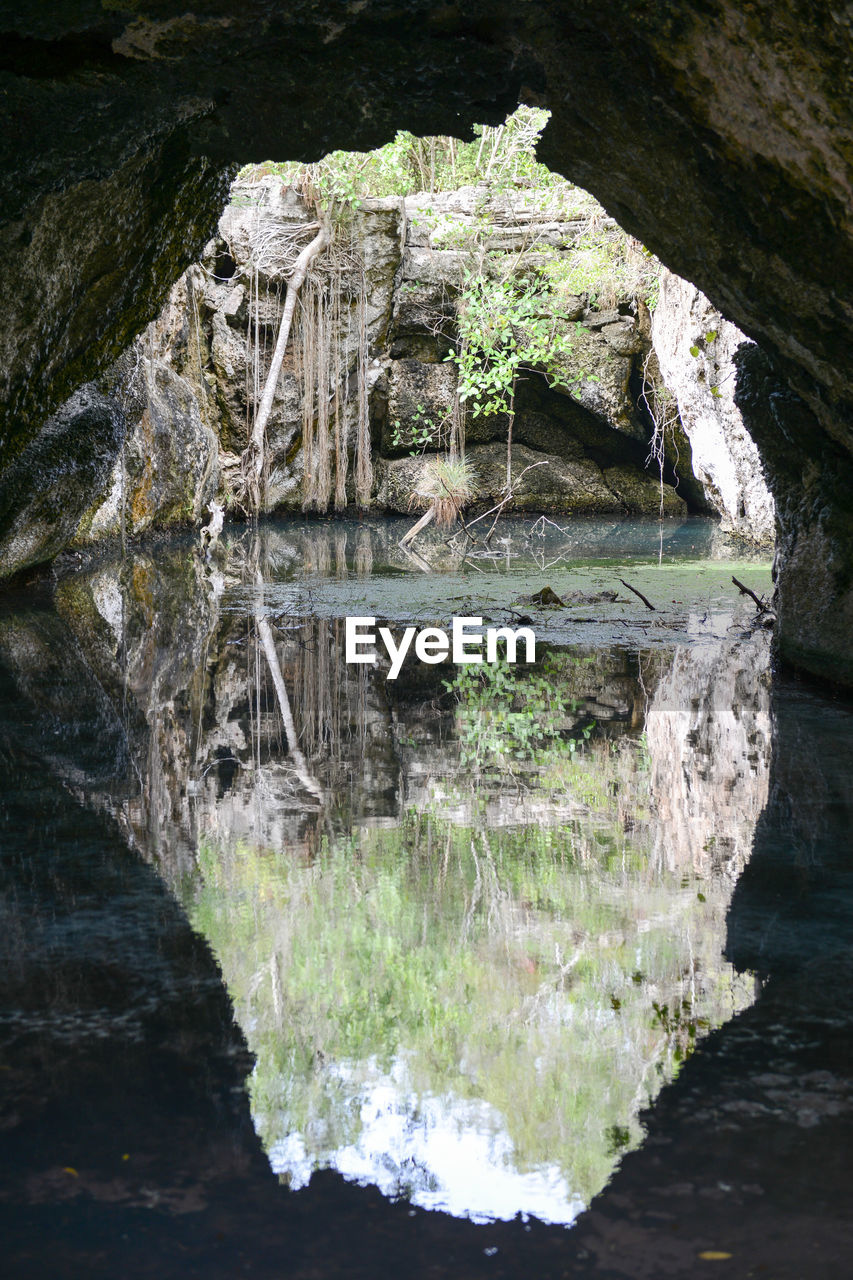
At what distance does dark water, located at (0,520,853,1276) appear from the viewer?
3.81ft

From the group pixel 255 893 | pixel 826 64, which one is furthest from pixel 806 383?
pixel 255 893

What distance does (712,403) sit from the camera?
9.99 metres

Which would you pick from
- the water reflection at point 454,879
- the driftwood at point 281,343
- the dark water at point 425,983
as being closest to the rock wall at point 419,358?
the driftwood at point 281,343

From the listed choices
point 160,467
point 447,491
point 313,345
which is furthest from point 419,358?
point 160,467

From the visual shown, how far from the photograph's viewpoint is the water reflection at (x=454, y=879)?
1.36 m

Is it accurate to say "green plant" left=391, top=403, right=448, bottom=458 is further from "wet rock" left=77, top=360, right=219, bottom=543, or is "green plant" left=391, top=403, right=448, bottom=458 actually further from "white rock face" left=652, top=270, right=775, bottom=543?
"white rock face" left=652, top=270, right=775, bottom=543

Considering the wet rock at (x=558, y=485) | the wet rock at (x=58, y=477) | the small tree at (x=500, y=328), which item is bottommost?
the wet rock at (x=58, y=477)

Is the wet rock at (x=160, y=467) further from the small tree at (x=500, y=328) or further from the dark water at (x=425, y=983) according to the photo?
the dark water at (x=425, y=983)

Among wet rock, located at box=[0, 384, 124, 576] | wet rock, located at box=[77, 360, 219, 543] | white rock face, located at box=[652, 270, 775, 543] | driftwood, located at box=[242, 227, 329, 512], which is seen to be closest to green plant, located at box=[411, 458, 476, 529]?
driftwood, located at box=[242, 227, 329, 512]

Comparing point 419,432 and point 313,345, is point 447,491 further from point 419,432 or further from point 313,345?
point 313,345

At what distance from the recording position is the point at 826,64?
218 centimetres

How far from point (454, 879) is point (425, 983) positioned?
42cm

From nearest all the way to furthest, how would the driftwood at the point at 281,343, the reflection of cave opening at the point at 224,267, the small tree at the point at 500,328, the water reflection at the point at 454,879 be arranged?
the water reflection at the point at 454,879 → the small tree at the point at 500,328 → the driftwood at the point at 281,343 → the reflection of cave opening at the point at 224,267

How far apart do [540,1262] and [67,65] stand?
2.69 metres
